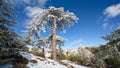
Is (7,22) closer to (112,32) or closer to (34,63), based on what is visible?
(34,63)

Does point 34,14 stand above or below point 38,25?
above

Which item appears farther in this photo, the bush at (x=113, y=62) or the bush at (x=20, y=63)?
the bush at (x=113, y=62)

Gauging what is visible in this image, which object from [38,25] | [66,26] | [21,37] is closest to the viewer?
[21,37]

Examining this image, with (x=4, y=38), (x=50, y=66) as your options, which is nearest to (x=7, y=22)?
(x=4, y=38)

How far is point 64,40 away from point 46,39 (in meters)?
2.77

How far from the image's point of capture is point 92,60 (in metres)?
27.0

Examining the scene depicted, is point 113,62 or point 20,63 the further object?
point 113,62

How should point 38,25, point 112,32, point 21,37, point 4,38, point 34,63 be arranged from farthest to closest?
point 38,25 < point 112,32 < point 34,63 < point 21,37 < point 4,38

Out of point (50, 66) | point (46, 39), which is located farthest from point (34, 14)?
point (50, 66)

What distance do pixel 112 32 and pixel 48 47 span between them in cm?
1059

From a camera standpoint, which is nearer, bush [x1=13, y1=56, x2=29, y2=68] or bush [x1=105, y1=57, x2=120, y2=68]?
bush [x1=13, y1=56, x2=29, y2=68]

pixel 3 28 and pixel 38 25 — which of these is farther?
pixel 38 25

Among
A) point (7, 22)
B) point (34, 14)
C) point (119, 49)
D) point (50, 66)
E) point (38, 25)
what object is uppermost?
point (34, 14)

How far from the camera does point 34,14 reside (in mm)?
25688
